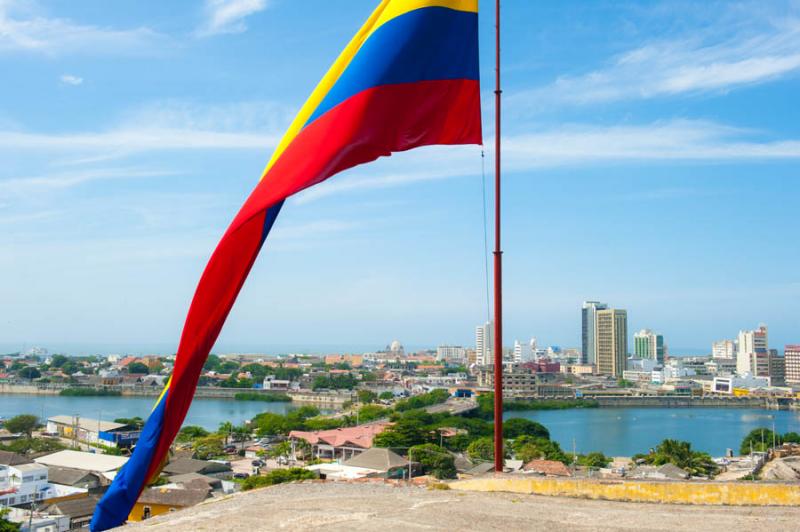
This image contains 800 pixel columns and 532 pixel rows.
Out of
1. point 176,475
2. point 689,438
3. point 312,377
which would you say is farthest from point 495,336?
point 312,377

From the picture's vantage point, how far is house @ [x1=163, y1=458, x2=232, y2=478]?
13.1m

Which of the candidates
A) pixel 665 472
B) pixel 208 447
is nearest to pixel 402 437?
pixel 208 447

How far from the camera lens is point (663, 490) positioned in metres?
2.28

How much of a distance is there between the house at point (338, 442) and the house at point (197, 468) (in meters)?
3.54

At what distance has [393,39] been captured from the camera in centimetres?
247

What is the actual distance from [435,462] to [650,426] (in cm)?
1871

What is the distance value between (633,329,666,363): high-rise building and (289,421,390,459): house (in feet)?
201

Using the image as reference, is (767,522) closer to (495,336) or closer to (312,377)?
(495,336)

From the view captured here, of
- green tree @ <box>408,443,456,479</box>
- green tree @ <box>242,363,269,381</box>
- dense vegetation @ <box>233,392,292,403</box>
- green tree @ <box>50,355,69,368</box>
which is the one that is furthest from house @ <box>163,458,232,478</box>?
→ green tree @ <box>50,355,69,368</box>

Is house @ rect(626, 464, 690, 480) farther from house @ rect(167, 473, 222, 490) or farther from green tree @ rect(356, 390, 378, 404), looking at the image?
green tree @ rect(356, 390, 378, 404)

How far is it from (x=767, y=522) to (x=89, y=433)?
20181 millimetres

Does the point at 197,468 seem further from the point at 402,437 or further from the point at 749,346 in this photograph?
the point at 749,346

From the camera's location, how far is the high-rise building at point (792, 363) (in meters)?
51.5

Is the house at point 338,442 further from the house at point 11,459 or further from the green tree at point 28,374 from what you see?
the green tree at point 28,374
